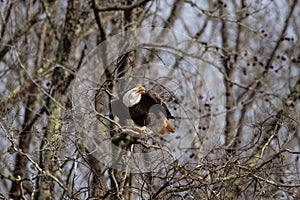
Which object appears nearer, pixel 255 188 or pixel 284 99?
pixel 255 188

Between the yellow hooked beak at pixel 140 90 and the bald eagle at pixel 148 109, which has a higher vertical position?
the yellow hooked beak at pixel 140 90

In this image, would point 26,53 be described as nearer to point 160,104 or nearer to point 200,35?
point 200,35

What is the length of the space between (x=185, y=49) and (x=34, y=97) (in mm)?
2670

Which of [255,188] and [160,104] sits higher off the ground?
[160,104]

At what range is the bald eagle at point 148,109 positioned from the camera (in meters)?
4.80

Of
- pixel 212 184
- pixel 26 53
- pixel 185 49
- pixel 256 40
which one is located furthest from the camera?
pixel 256 40

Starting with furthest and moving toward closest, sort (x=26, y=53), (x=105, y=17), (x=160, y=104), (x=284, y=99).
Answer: (x=105, y=17) < (x=284, y=99) < (x=26, y=53) < (x=160, y=104)

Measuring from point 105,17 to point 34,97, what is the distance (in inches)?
63.9

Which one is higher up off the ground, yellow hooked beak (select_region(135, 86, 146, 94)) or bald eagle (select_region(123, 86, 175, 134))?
yellow hooked beak (select_region(135, 86, 146, 94))

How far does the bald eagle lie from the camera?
480 cm

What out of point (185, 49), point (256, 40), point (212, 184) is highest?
point (256, 40)

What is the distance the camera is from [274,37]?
10.5 meters

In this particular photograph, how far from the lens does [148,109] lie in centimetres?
484

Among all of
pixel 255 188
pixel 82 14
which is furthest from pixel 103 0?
pixel 255 188
